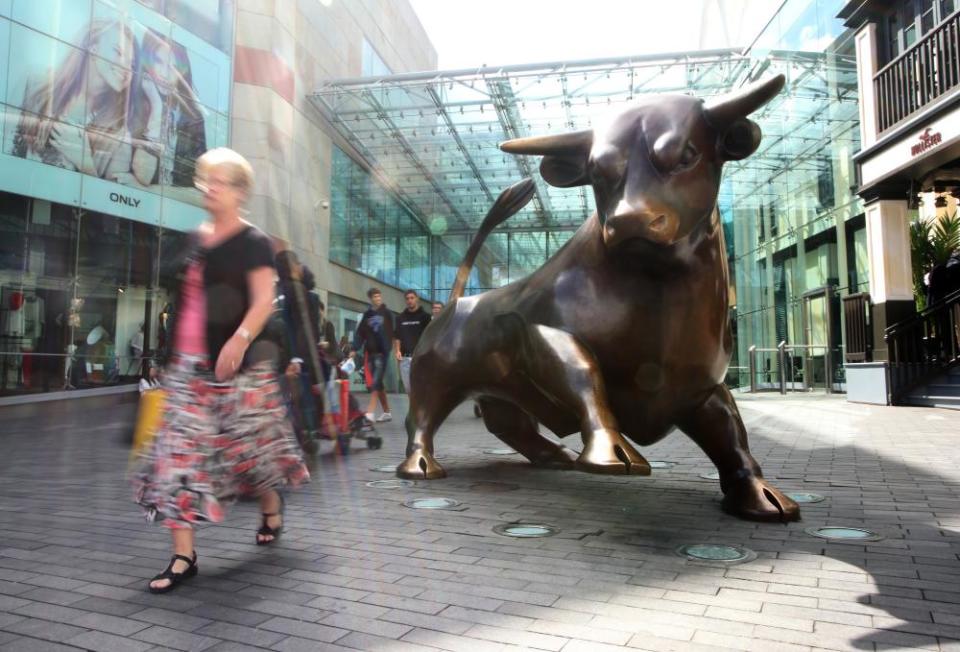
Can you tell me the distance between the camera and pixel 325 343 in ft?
22.0

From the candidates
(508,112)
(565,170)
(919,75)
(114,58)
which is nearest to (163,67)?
(114,58)

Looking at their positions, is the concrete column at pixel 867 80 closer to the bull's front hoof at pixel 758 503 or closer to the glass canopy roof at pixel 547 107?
the glass canopy roof at pixel 547 107

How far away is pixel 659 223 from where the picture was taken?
9.18ft

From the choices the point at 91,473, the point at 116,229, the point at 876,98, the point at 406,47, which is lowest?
the point at 91,473

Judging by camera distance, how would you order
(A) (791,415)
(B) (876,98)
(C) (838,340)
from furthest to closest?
(C) (838,340)
(B) (876,98)
(A) (791,415)

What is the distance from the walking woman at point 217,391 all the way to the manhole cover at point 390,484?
1783 mm

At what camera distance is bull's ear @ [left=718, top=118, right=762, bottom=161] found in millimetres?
3045

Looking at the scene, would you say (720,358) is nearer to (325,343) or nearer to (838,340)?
(325,343)

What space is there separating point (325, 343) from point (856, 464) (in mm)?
4720

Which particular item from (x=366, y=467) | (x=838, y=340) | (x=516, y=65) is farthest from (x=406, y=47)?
(x=366, y=467)

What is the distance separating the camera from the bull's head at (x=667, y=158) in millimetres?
2814

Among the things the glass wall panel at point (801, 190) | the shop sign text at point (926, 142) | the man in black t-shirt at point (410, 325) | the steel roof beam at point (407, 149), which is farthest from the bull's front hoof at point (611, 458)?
the steel roof beam at point (407, 149)

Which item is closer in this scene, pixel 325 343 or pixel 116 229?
pixel 325 343

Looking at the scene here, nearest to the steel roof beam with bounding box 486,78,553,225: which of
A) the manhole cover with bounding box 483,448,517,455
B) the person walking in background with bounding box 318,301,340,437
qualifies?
the person walking in background with bounding box 318,301,340,437
